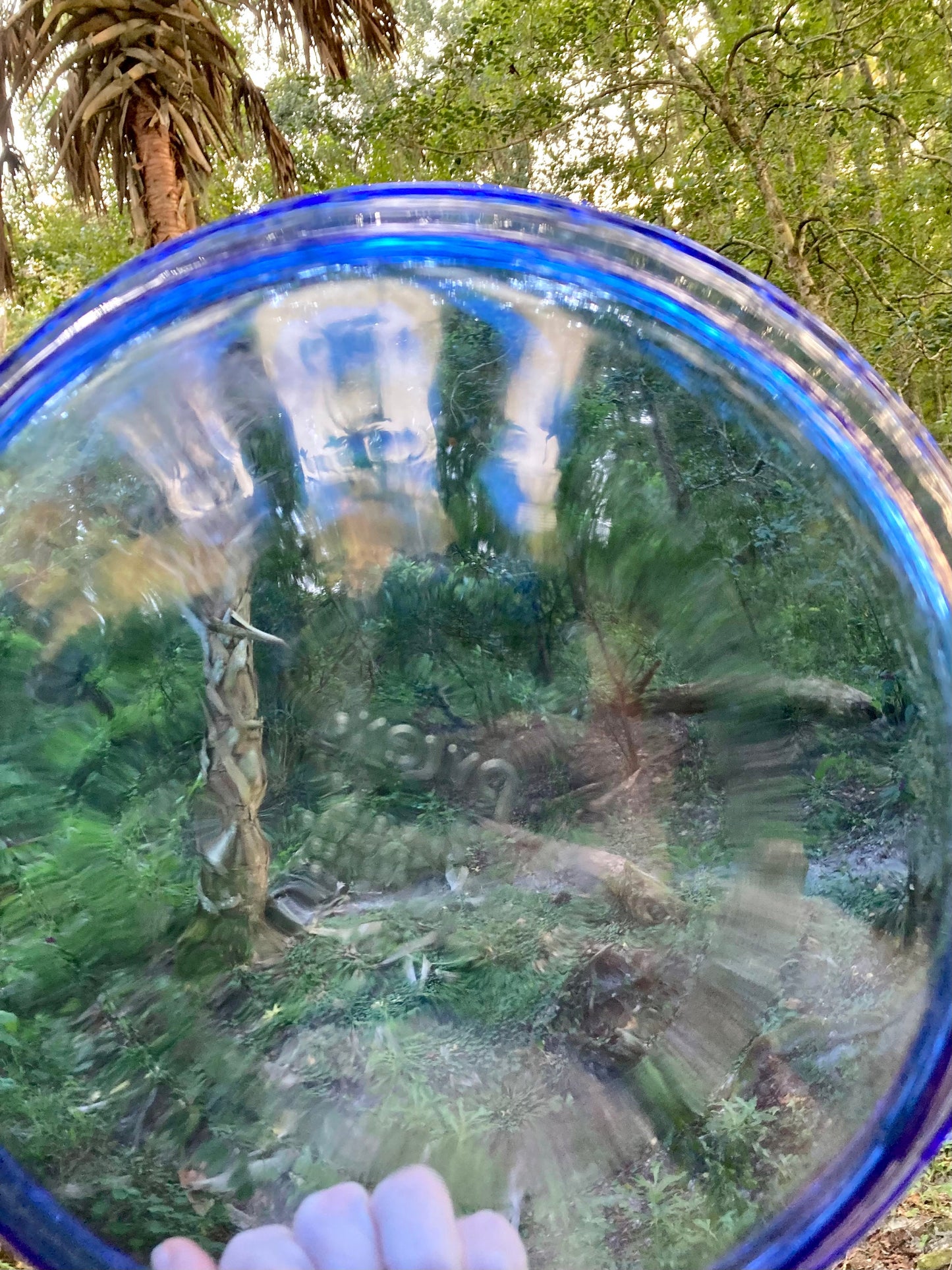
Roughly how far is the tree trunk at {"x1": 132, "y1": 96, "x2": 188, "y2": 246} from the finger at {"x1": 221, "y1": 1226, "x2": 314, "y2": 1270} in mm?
2708

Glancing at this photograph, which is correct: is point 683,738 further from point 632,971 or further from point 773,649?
point 632,971

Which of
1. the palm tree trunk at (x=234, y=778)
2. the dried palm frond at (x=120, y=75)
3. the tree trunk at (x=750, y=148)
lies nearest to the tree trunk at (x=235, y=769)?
the palm tree trunk at (x=234, y=778)

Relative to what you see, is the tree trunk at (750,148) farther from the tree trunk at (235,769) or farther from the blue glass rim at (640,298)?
the tree trunk at (235,769)

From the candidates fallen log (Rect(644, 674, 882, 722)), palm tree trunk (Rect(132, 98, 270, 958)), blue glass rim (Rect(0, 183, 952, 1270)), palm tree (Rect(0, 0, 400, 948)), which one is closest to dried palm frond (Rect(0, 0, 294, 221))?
palm tree (Rect(0, 0, 400, 948))

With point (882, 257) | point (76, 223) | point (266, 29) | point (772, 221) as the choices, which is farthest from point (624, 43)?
point (76, 223)

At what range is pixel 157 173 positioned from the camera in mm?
2830

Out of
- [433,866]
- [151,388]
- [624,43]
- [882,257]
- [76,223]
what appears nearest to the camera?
[151,388]

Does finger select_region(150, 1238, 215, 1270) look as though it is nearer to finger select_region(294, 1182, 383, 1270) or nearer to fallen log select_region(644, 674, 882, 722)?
finger select_region(294, 1182, 383, 1270)

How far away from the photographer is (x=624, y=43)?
204 inches

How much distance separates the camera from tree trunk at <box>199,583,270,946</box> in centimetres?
102

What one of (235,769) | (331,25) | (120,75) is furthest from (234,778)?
(331,25)

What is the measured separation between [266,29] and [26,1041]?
141 inches

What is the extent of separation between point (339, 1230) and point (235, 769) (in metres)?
0.49

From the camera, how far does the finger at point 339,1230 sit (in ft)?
3.07
